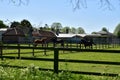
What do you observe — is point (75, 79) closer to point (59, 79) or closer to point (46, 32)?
point (59, 79)

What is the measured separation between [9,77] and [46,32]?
10133 centimetres

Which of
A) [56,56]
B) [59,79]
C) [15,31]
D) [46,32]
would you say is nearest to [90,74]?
[56,56]

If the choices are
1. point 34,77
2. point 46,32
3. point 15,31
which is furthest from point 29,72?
point 46,32

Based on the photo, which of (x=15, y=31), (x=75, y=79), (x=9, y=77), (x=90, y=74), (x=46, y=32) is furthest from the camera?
(x=46, y=32)

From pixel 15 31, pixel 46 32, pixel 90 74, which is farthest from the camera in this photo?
pixel 46 32

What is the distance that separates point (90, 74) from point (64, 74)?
82.9 inches

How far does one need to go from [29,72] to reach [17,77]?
58cm

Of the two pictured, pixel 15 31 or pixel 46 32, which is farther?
pixel 46 32

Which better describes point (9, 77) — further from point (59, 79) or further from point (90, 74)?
point (90, 74)

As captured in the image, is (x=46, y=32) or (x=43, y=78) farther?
(x=46, y=32)

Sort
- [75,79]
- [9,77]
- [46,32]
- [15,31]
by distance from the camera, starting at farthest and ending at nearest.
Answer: [46,32], [15,31], [75,79], [9,77]

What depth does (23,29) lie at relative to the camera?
86.8 meters

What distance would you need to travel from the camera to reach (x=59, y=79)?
29.7 ft

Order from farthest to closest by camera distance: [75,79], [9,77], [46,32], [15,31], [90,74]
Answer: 1. [46,32]
2. [15,31]
3. [90,74]
4. [75,79]
5. [9,77]
